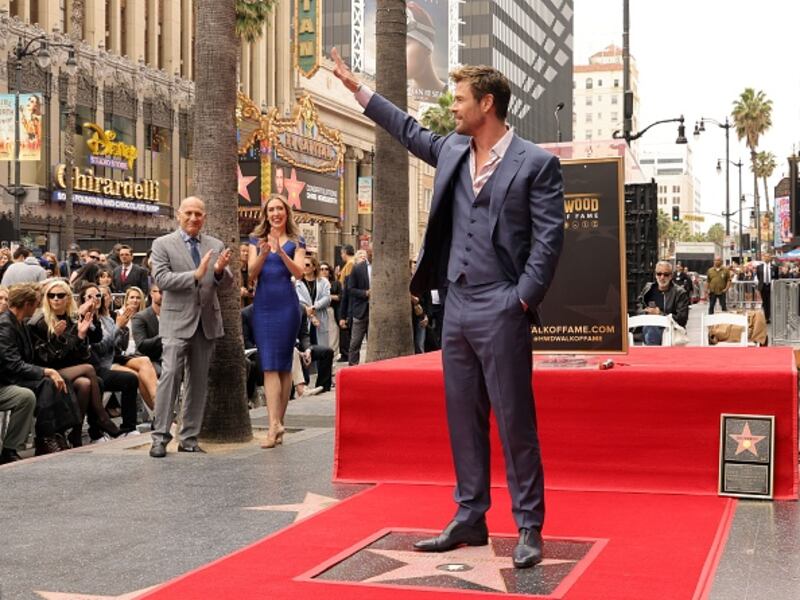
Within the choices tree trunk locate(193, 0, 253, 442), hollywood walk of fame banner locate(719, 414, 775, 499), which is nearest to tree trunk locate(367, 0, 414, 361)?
tree trunk locate(193, 0, 253, 442)

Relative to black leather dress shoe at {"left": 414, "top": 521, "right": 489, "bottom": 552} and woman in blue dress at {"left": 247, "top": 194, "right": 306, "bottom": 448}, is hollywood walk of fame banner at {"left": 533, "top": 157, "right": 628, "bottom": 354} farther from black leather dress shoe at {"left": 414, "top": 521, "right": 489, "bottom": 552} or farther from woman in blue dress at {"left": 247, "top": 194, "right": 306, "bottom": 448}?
black leather dress shoe at {"left": 414, "top": 521, "right": 489, "bottom": 552}

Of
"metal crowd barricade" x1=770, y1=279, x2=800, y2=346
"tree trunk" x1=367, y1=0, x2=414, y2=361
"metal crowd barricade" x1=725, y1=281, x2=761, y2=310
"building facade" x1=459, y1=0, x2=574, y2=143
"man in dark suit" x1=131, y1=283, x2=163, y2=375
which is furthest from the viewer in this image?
"building facade" x1=459, y1=0, x2=574, y2=143

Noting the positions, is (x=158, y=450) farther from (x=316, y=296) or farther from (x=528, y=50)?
(x=528, y=50)

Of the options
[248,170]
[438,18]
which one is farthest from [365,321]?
[438,18]

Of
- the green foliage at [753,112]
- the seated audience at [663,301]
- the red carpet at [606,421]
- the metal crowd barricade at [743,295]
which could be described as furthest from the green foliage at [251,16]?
the green foliage at [753,112]

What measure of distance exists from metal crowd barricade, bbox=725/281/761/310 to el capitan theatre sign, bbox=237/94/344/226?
52.9ft

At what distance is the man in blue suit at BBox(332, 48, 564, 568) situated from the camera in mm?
5605

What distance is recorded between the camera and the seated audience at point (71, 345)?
10672 mm

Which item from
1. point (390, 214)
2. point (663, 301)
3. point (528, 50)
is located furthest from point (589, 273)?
point (528, 50)

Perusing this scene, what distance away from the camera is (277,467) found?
352 inches

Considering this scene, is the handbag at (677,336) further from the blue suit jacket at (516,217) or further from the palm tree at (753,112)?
the palm tree at (753,112)

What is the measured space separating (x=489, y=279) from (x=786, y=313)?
8.29 m

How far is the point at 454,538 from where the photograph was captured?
19.1 ft

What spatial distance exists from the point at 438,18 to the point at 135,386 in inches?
3958
